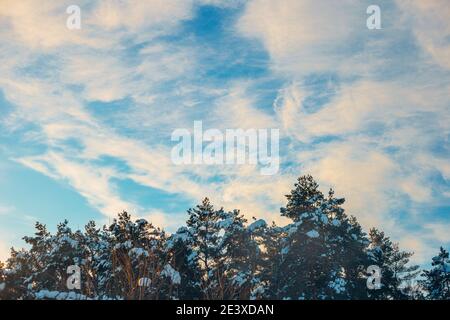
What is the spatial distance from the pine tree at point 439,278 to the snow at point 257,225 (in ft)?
57.6

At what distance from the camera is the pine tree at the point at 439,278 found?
38625mm

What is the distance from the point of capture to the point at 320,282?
99.6 ft

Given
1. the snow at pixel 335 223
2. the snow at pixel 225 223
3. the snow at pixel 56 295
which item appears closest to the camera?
the snow at pixel 56 295

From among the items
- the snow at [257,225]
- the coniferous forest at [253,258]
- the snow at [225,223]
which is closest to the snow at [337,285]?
the coniferous forest at [253,258]

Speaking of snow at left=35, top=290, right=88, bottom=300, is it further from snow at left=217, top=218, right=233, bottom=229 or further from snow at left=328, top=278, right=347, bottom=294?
snow at left=217, top=218, right=233, bottom=229

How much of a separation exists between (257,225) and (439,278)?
1890 cm

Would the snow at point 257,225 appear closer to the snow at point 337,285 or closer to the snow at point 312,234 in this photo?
the snow at point 312,234

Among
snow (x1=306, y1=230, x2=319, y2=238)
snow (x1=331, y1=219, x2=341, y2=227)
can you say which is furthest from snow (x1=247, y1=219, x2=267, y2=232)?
snow (x1=331, y1=219, x2=341, y2=227)

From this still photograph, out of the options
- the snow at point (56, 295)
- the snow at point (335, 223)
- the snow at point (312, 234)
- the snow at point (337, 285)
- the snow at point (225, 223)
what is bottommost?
the snow at point (337, 285)

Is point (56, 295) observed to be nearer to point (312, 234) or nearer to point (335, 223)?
point (312, 234)

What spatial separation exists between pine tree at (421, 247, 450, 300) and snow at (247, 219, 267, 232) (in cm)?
1757
